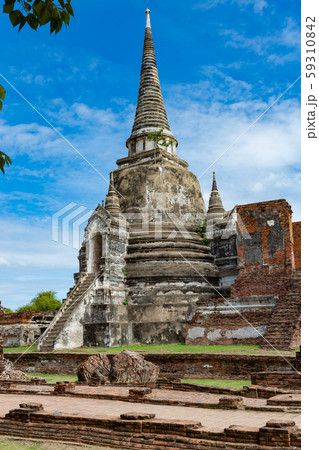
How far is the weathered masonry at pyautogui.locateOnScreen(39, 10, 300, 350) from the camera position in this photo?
52.5 feet

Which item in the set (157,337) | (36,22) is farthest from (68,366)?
(36,22)

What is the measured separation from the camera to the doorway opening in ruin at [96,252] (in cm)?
2027

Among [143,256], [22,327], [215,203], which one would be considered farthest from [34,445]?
[215,203]

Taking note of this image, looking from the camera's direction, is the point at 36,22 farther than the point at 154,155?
No

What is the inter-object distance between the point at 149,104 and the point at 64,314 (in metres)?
12.4

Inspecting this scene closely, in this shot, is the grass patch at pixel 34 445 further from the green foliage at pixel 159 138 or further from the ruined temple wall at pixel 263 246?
the green foliage at pixel 159 138

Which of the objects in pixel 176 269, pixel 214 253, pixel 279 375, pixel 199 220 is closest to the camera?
pixel 279 375

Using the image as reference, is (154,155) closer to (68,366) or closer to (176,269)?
(176,269)

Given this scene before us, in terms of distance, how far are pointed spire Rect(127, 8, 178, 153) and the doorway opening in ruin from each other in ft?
19.4

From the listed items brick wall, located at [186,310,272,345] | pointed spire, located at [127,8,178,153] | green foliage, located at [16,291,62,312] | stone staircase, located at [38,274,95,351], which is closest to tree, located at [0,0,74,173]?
brick wall, located at [186,310,272,345]

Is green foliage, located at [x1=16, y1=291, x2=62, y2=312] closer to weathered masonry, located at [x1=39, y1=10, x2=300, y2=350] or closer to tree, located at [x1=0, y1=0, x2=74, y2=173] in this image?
weathered masonry, located at [x1=39, y1=10, x2=300, y2=350]

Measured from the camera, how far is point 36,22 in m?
A: 3.51

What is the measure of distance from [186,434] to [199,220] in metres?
17.3

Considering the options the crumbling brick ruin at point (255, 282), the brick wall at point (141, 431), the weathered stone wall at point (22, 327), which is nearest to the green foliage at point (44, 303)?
the weathered stone wall at point (22, 327)
